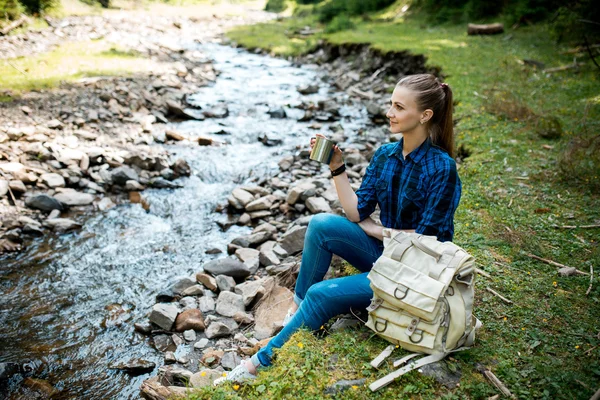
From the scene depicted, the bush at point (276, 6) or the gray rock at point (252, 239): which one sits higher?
the bush at point (276, 6)

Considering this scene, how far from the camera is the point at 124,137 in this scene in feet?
32.6

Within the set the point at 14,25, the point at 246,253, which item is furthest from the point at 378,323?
the point at 14,25

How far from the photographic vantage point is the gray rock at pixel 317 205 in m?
7.05

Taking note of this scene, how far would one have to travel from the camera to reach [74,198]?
763cm

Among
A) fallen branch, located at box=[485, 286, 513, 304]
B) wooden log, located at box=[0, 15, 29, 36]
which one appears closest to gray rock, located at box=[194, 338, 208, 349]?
fallen branch, located at box=[485, 286, 513, 304]

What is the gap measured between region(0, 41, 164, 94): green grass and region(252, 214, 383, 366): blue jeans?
1058 centimetres

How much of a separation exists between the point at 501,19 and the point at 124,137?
18.4 meters

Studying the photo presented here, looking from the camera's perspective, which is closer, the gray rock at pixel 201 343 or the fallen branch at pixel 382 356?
the fallen branch at pixel 382 356

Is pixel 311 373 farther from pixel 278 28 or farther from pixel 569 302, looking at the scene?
pixel 278 28

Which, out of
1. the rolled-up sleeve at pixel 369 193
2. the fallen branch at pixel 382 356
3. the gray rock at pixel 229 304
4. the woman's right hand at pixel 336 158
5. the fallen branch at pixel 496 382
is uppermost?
the woman's right hand at pixel 336 158

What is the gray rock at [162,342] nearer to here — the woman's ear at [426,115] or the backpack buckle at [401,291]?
the backpack buckle at [401,291]

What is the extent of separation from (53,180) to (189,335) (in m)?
4.96

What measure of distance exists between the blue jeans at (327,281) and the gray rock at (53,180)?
6.03 m

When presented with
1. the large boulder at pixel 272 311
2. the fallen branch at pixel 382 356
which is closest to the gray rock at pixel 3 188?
the large boulder at pixel 272 311
